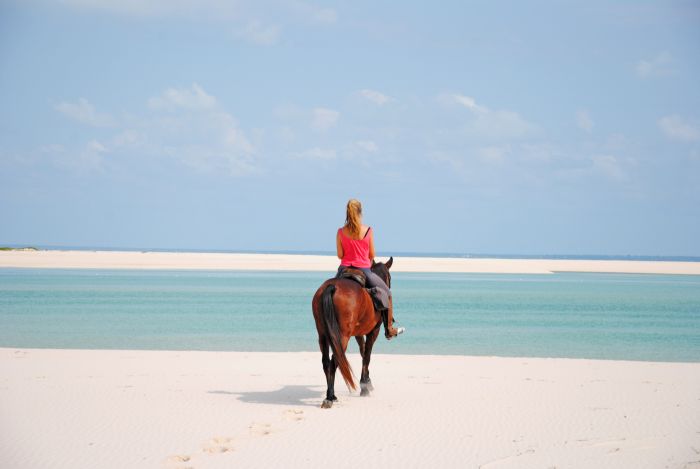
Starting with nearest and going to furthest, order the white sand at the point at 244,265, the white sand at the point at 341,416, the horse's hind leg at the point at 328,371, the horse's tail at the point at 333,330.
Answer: the white sand at the point at 341,416 → the horse's tail at the point at 333,330 → the horse's hind leg at the point at 328,371 → the white sand at the point at 244,265

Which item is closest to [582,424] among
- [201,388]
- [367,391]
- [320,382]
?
[367,391]

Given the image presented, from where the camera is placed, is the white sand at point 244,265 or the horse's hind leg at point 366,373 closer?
the horse's hind leg at point 366,373

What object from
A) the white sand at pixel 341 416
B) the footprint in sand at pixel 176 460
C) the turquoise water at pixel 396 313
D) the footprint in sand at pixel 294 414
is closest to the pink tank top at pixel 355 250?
the white sand at pixel 341 416

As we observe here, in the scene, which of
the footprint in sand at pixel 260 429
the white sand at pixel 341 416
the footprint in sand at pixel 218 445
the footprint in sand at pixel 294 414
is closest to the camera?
the white sand at pixel 341 416

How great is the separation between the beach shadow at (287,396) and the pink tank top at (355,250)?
6.43ft

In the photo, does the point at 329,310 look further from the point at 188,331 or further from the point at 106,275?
the point at 106,275

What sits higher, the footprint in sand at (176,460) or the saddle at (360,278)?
the saddle at (360,278)

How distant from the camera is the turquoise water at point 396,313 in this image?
701 inches

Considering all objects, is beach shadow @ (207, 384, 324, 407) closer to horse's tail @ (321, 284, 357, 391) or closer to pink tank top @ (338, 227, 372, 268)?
horse's tail @ (321, 284, 357, 391)

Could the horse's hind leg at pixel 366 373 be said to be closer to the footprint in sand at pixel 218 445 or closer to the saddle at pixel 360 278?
the saddle at pixel 360 278

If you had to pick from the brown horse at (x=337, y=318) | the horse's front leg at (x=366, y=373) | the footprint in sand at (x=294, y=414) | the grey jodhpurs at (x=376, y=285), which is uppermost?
the grey jodhpurs at (x=376, y=285)

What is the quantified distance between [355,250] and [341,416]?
2.23m

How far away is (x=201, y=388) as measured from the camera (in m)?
10.9

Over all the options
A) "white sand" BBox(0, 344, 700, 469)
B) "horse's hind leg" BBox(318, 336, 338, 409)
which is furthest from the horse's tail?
"white sand" BBox(0, 344, 700, 469)
